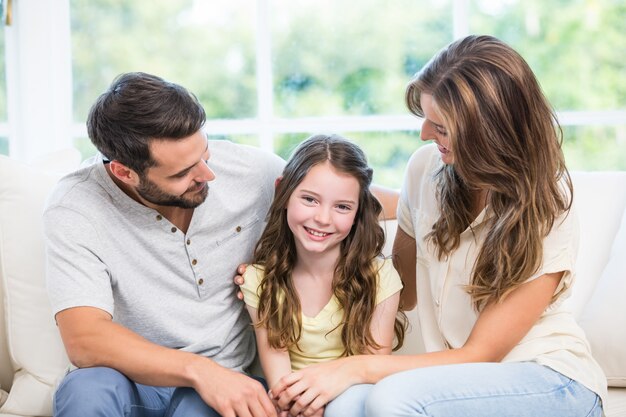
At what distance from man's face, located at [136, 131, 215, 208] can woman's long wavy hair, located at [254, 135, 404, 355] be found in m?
0.20

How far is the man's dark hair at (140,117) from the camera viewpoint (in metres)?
1.77

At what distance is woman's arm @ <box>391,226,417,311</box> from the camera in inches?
80.4

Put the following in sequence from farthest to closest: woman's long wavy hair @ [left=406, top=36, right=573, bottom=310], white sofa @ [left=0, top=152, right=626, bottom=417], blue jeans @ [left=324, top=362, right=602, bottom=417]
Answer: white sofa @ [left=0, top=152, right=626, bottom=417]
woman's long wavy hair @ [left=406, top=36, right=573, bottom=310]
blue jeans @ [left=324, top=362, right=602, bottom=417]

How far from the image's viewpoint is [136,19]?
329 centimetres

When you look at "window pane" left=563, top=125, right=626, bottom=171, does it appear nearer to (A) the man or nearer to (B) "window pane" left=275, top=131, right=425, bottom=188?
(B) "window pane" left=275, top=131, right=425, bottom=188

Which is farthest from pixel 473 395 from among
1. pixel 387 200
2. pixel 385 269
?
pixel 387 200

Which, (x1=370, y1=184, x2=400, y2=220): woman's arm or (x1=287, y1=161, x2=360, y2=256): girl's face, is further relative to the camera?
(x1=370, y1=184, x2=400, y2=220): woman's arm

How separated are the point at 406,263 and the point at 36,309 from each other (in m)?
0.93

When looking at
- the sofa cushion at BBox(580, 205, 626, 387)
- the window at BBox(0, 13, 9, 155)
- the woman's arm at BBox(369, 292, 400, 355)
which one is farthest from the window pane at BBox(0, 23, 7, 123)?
the sofa cushion at BBox(580, 205, 626, 387)

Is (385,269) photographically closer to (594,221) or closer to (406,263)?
(406,263)

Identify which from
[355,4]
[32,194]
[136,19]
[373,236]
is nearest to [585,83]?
[355,4]

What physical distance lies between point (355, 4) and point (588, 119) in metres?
0.99

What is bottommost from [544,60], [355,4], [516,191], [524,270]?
[524,270]

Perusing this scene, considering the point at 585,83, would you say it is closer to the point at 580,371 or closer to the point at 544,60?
the point at 544,60
